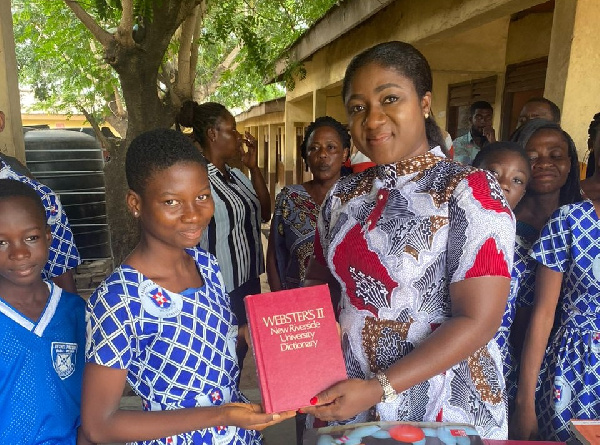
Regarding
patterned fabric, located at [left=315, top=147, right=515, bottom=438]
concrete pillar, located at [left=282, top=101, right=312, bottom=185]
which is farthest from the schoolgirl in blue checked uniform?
concrete pillar, located at [left=282, top=101, right=312, bottom=185]

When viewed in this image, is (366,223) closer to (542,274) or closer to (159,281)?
(159,281)

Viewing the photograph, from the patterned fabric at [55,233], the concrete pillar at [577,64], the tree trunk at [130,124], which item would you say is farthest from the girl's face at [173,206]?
the tree trunk at [130,124]

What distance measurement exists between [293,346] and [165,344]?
380mm

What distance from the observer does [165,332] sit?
53.5 inches

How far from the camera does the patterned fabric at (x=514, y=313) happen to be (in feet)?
6.27

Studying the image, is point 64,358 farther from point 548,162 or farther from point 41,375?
point 548,162

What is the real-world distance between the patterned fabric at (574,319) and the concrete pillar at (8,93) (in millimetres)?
3171

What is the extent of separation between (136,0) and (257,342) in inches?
178

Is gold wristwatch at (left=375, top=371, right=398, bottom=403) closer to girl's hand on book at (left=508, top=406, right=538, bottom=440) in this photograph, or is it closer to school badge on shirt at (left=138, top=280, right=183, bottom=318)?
school badge on shirt at (left=138, top=280, right=183, bottom=318)

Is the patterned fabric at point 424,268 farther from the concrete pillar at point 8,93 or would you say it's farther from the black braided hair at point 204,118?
the concrete pillar at point 8,93

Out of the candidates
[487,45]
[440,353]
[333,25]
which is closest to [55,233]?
[440,353]

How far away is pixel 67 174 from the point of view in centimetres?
590

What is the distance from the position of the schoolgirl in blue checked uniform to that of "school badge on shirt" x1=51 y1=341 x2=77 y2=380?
15.9 inches

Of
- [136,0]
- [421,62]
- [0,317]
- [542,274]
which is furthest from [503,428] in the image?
[136,0]
